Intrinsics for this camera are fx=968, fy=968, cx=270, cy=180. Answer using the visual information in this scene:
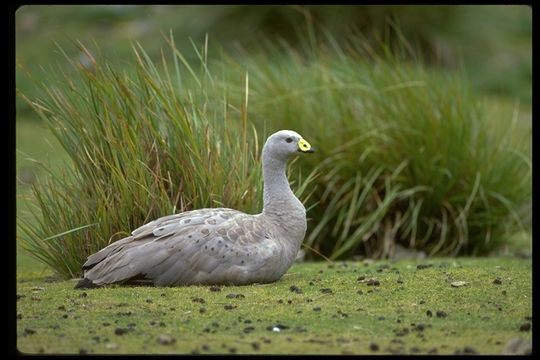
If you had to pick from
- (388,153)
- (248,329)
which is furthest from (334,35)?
(248,329)

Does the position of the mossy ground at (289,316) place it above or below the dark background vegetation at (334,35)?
below

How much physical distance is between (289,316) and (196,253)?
91 cm

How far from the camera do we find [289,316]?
16.5 feet

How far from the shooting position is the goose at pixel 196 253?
5.68m

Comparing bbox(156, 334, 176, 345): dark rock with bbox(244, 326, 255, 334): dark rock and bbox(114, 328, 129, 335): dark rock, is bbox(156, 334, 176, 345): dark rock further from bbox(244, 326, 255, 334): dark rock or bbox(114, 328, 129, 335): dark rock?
bbox(244, 326, 255, 334): dark rock

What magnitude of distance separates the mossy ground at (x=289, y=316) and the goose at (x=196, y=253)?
99 millimetres

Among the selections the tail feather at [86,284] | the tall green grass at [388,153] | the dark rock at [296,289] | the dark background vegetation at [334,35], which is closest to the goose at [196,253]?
the tail feather at [86,284]

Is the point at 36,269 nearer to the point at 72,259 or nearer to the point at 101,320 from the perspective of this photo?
the point at 72,259

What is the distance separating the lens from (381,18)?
44.3 ft

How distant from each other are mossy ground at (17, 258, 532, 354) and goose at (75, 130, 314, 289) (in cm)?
10

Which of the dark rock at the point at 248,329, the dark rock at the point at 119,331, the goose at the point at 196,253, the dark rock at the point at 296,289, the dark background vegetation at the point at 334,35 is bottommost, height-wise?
the dark rock at the point at 296,289

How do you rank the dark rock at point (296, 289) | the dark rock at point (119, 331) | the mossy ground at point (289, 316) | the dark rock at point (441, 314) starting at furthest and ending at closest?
1. the dark rock at point (296, 289)
2. the dark rock at point (441, 314)
3. the dark rock at point (119, 331)
4. the mossy ground at point (289, 316)

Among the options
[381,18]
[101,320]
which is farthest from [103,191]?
[381,18]

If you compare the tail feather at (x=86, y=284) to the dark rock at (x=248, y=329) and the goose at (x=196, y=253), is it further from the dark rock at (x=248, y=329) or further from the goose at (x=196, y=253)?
the dark rock at (x=248, y=329)
